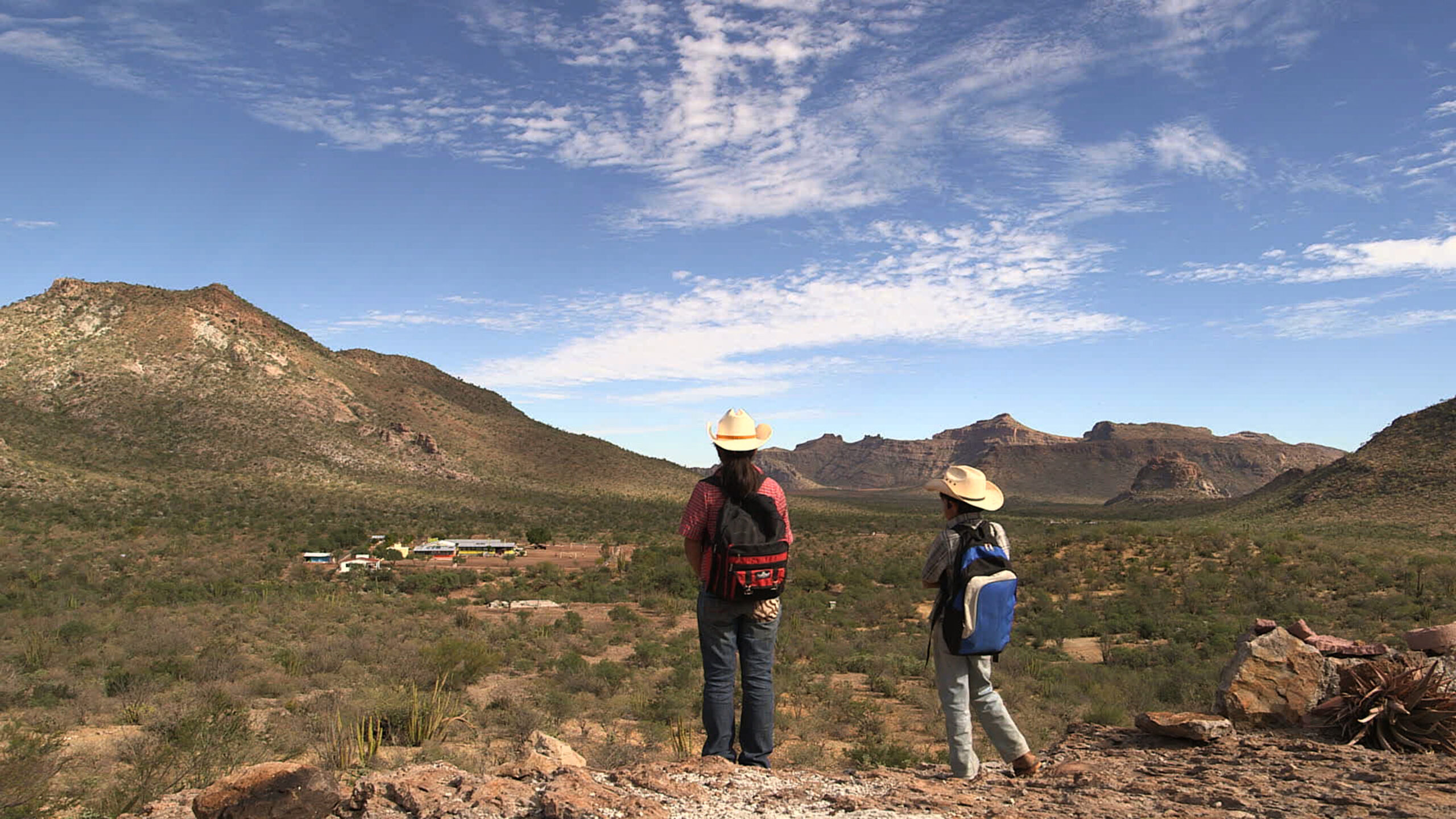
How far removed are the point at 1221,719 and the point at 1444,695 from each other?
4.17 ft

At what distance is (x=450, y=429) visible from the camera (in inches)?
2771

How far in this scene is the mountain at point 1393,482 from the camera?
41.0 metres

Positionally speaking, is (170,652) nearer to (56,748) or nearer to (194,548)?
(56,748)

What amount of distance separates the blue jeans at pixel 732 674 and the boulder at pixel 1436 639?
4.99m

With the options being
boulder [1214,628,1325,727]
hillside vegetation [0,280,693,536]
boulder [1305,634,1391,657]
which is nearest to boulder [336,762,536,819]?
boulder [1214,628,1325,727]

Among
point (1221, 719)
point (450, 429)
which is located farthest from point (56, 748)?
point (450, 429)

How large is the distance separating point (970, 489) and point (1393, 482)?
184 ft

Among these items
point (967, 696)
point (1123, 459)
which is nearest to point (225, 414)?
point (967, 696)

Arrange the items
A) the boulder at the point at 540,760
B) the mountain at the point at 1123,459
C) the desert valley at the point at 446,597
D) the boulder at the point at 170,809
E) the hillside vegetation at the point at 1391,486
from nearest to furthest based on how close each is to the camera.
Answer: the boulder at the point at 170,809 → the boulder at the point at 540,760 → the desert valley at the point at 446,597 → the hillside vegetation at the point at 1391,486 → the mountain at the point at 1123,459

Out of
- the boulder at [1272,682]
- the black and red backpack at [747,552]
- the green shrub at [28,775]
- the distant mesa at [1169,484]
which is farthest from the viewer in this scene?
the distant mesa at [1169,484]

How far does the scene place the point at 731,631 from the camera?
14.8 ft

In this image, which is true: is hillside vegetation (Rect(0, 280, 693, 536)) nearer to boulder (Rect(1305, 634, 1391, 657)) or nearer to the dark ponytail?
the dark ponytail

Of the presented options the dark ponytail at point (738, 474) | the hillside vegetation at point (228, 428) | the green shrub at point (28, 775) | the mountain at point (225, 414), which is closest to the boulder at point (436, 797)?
the dark ponytail at point (738, 474)

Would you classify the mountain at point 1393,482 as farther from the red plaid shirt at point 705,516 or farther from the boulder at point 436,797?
the boulder at point 436,797
